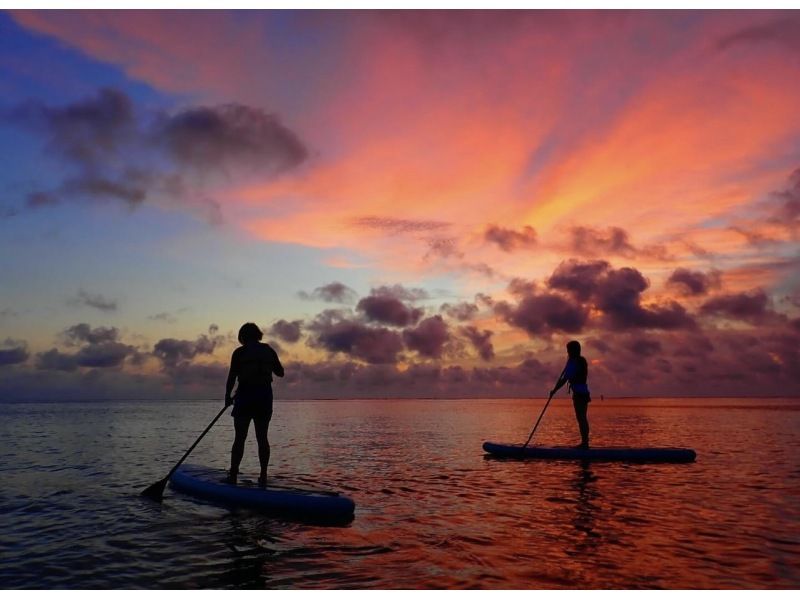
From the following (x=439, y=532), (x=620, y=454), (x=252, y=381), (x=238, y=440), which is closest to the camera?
(x=439, y=532)

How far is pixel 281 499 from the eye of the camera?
11.5 metres

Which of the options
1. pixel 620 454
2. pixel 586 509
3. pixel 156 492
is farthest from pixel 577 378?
pixel 156 492

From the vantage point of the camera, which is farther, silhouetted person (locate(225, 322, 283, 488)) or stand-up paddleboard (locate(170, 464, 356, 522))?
silhouetted person (locate(225, 322, 283, 488))

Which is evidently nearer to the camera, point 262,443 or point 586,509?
point 586,509

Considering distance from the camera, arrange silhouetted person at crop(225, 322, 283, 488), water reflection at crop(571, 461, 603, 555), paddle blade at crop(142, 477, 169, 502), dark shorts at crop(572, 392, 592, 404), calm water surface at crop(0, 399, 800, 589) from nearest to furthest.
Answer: calm water surface at crop(0, 399, 800, 589) < water reflection at crop(571, 461, 603, 555) < silhouetted person at crop(225, 322, 283, 488) < paddle blade at crop(142, 477, 169, 502) < dark shorts at crop(572, 392, 592, 404)

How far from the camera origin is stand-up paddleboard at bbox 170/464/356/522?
36.2 feet

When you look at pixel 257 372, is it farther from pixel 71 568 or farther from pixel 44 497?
pixel 44 497

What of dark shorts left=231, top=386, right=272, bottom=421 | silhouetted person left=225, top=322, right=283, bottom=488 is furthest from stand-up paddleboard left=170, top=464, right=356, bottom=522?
dark shorts left=231, top=386, right=272, bottom=421

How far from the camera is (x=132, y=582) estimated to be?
7719 millimetres

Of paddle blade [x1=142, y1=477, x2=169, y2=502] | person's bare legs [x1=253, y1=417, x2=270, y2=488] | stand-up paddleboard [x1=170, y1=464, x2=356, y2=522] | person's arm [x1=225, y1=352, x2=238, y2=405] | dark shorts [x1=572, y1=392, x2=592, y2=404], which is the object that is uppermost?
person's arm [x1=225, y1=352, x2=238, y2=405]

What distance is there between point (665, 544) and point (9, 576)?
1012cm

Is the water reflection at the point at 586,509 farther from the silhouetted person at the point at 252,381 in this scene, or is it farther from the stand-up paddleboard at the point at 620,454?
the silhouetted person at the point at 252,381

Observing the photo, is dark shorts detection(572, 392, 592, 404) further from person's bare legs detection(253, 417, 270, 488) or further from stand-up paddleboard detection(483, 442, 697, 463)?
person's bare legs detection(253, 417, 270, 488)

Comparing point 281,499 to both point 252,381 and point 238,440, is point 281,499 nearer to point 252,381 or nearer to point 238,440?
point 238,440
